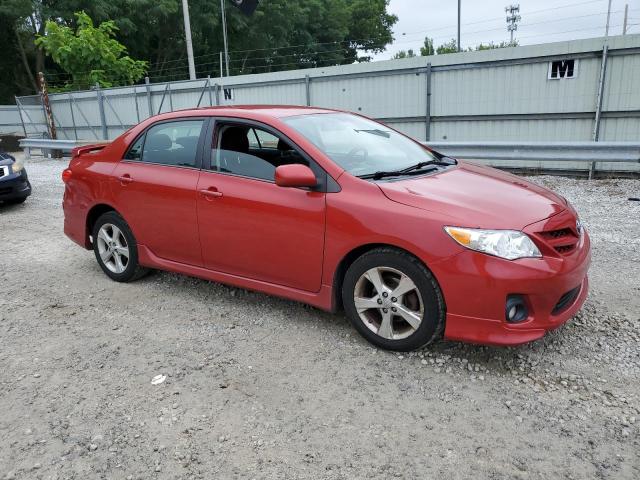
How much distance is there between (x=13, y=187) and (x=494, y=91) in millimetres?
9310

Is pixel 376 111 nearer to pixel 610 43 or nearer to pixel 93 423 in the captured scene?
pixel 610 43

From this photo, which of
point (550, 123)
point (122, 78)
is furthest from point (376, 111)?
point (122, 78)

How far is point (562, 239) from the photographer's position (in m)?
3.16

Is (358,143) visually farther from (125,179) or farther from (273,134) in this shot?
(125,179)

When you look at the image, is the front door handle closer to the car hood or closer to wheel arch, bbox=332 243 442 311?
wheel arch, bbox=332 243 442 311

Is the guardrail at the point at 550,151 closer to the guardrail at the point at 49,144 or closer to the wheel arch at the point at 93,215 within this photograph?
the wheel arch at the point at 93,215

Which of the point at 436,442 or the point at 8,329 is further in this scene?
the point at 8,329

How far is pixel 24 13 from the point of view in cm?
2697

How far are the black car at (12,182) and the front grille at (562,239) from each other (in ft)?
27.7

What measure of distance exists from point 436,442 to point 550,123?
9757 mm

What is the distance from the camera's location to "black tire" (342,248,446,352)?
10.2 ft

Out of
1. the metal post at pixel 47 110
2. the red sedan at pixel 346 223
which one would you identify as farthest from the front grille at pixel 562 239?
the metal post at pixel 47 110

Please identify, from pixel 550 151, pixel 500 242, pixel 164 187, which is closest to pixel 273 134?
pixel 164 187

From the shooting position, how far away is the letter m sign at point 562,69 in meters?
10.3
